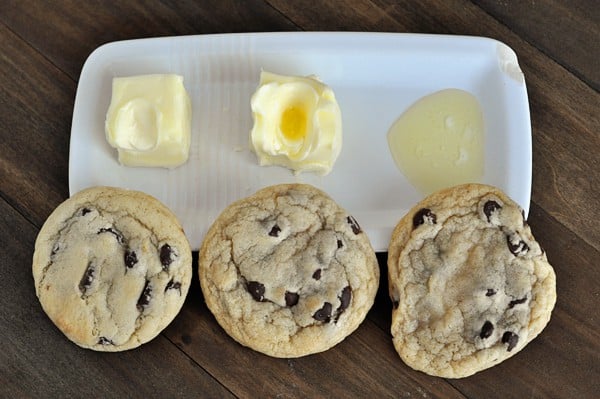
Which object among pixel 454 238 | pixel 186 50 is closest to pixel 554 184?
pixel 454 238

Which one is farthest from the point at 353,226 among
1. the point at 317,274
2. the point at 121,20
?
the point at 121,20

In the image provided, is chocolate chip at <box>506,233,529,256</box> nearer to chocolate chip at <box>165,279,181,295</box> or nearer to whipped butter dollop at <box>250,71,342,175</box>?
whipped butter dollop at <box>250,71,342,175</box>

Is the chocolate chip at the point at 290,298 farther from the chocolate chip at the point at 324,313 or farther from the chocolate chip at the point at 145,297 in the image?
the chocolate chip at the point at 145,297

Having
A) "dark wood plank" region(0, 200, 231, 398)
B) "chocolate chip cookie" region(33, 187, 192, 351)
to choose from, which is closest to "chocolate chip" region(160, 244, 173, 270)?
"chocolate chip cookie" region(33, 187, 192, 351)

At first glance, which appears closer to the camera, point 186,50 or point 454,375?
point 454,375

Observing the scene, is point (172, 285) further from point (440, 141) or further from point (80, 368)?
point (440, 141)

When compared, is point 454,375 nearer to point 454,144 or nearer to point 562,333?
point 562,333
